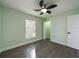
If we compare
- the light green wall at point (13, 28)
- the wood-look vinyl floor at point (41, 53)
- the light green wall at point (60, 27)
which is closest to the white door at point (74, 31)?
the wood-look vinyl floor at point (41, 53)

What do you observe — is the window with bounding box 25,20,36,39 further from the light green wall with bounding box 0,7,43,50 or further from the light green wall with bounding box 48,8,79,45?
the light green wall with bounding box 48,8,79,45

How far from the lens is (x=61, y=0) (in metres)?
2.46

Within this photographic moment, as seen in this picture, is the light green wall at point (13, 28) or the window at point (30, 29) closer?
the light green wall at point (13, 28)

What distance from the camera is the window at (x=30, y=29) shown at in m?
4.57

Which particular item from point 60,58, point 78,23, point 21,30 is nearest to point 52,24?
point 78,23

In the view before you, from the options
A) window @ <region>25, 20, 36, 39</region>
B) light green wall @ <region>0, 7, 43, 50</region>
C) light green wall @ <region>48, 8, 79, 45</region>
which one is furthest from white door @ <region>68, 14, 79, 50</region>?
light green wall @ <region>0, 7, 43, 50</region>

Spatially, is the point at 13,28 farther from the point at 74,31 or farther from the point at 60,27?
the point at 74,31

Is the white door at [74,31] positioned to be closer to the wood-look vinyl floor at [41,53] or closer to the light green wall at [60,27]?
the wood-look vinyl floor at [41,53]

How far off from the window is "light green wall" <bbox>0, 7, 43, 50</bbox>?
338 millimetres

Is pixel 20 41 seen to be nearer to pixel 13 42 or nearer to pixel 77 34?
pixel 13 42

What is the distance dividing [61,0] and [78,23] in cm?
154

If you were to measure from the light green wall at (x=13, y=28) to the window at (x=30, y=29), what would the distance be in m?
0.34

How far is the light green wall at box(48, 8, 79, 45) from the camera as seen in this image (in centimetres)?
394

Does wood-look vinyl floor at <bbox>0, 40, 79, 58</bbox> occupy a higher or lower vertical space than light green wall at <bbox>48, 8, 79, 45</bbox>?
lower
